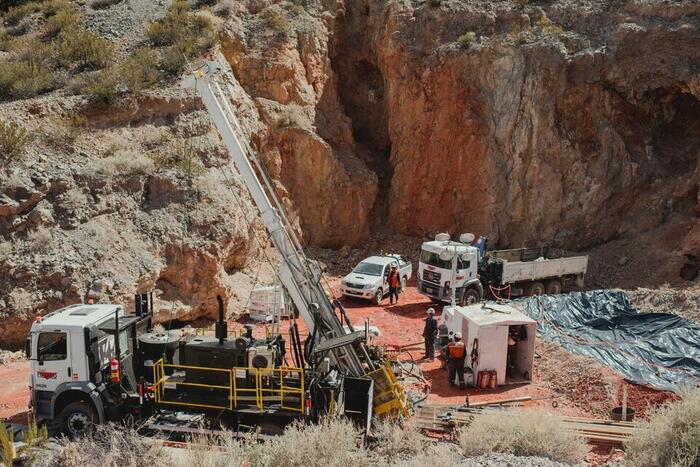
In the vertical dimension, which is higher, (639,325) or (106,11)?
(106,11)

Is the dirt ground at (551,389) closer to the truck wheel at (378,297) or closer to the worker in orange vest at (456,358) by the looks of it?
the worker in orange vest at (456,358)

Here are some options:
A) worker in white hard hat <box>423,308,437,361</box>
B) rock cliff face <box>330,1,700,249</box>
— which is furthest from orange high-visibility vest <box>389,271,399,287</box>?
rock cliff face <box>330,1,700,249</box>

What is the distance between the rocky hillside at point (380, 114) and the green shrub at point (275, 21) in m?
0.10

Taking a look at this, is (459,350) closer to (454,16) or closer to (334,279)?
(334,279)

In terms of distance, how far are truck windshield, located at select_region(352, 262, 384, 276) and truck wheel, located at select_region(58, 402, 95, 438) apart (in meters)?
13.6

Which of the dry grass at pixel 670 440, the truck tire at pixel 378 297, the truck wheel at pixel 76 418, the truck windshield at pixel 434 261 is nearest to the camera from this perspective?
the dry grass at pixel 670 440

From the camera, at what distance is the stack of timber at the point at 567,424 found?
11.5m

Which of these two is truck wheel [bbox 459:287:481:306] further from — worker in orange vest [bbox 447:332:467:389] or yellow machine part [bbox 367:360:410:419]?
yellow machine part [bbox 367:360:410:419]

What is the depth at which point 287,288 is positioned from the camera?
12086 millimetres

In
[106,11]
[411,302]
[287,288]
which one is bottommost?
[411,302]

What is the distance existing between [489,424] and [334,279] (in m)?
15.8

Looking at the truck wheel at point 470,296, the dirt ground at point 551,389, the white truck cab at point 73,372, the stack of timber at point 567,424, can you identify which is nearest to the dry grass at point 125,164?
the dirt ground at point 551,389

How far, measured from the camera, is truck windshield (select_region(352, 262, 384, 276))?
2359 cm

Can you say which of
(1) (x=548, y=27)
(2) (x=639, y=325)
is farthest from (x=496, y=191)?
(2) (x=639, y=325)
